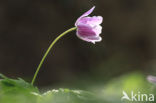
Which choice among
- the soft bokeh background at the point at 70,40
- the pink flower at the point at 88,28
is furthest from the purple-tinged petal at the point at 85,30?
the soft bokeh background at the point at 70,40

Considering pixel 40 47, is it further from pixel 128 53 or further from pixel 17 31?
pixel 128 53

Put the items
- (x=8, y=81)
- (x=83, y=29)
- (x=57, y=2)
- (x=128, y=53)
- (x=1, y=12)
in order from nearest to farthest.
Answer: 1. (x=8, y=81)
2. (x=83, y=29)
3. (x=1, y=12)
4. (x=57, y=2)
5. (x=128, y=53)

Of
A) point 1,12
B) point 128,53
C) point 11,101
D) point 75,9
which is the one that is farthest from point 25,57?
point 11,101

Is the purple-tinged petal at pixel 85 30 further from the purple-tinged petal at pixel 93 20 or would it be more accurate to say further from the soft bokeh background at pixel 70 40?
the soft bokeh background at pixel 70 40

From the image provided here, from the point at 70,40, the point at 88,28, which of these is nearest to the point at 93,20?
the point at 88,28

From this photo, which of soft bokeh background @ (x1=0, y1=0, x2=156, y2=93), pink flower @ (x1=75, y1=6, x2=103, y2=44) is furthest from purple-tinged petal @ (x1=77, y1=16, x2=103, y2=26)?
soft bokeh background @ (x1=0, y1=0, x2=156, y2=93)

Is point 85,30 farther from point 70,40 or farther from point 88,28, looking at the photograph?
point 70,40

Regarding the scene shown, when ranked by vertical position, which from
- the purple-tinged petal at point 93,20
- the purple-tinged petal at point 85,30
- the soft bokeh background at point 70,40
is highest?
the soft bokeh background at point 70,40

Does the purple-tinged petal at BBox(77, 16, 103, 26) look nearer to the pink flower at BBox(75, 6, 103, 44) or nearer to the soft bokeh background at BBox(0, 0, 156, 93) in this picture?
the pink flower at BBox(75, 6, 103, 44)
